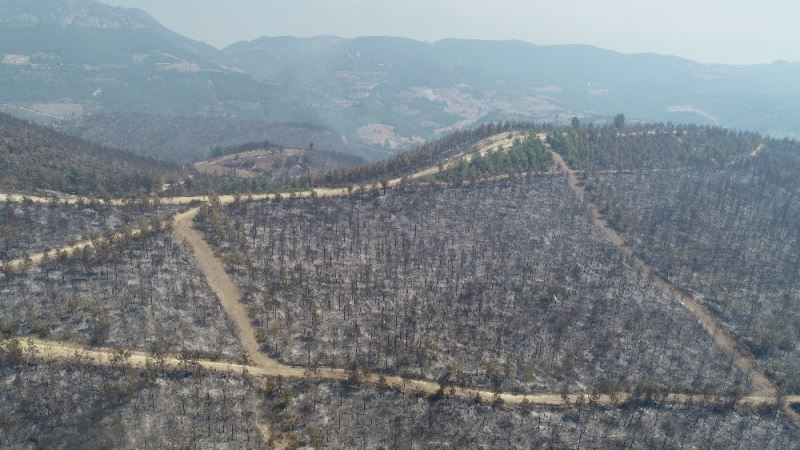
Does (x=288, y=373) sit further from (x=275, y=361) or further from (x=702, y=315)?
(x=702, y=315)

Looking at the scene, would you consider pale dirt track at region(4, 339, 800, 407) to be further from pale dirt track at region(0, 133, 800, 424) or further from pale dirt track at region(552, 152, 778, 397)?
pale dirt track at region(552, 152, 778, 397)

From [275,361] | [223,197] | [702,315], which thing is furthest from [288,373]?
[702,315]

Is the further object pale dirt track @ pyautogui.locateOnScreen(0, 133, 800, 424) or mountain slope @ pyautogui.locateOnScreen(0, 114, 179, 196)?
mountain slope @ pyautogui.locateOnScreen(0, 114, 179, 196)

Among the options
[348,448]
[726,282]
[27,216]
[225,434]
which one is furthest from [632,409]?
[27,216]

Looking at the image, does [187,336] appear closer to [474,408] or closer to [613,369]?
[474,408]

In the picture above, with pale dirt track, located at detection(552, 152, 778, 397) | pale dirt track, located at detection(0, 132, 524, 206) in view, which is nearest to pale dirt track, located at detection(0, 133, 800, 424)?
pale dirt track, located at detection(552, 152, 778, 397)

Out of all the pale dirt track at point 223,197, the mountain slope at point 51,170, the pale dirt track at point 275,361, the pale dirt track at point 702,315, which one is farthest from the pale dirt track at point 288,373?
the mountain slope at point 51,170

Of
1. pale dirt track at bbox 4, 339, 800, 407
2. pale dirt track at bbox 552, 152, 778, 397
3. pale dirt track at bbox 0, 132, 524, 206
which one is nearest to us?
pale dirt track at bbox 4, 339, 800, 407
